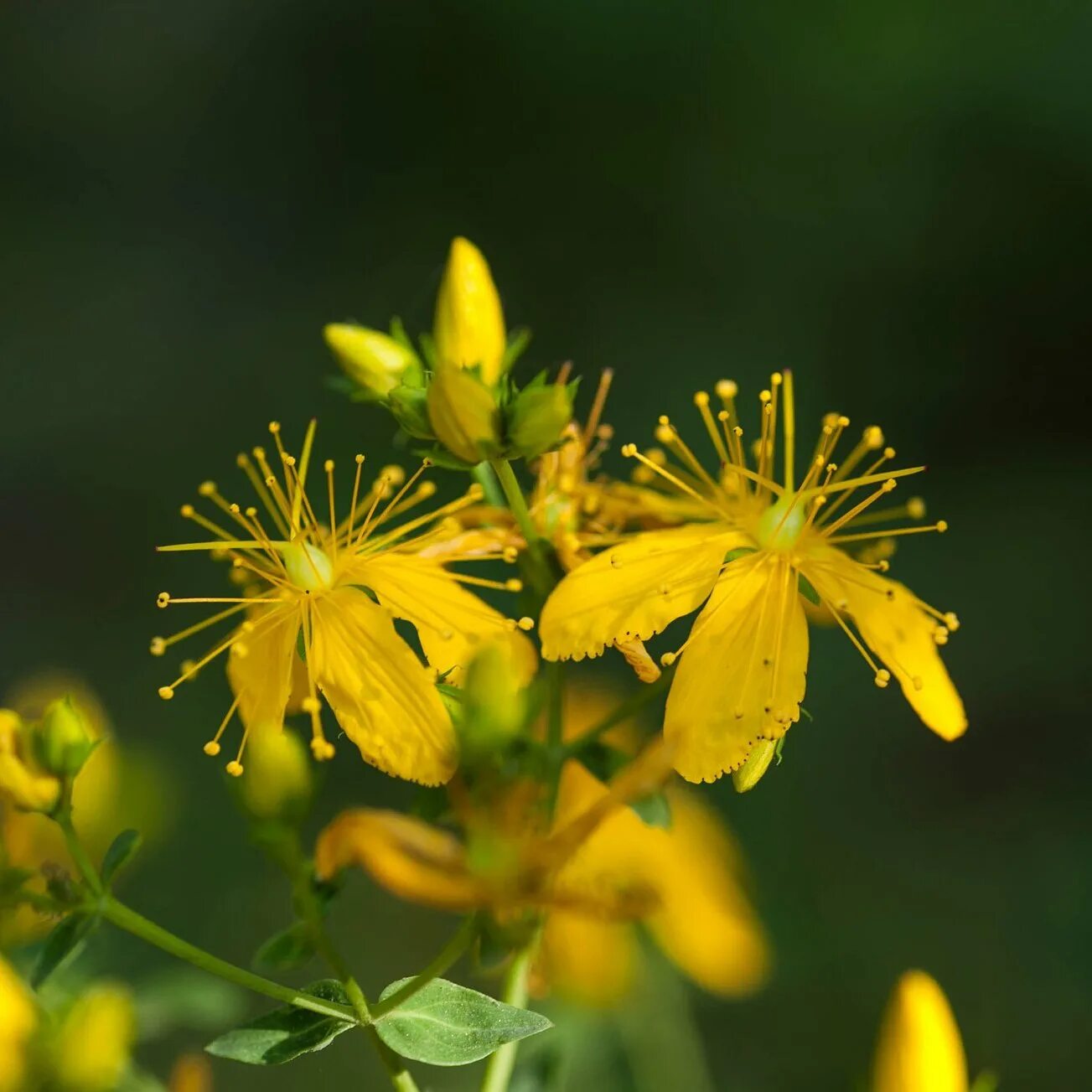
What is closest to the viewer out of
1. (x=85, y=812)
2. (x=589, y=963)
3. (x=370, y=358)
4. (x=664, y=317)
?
(x=370, y=358)

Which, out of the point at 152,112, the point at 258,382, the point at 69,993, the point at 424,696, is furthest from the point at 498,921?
the point at 152,112

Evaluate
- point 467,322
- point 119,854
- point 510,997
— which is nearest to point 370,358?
point 467,322

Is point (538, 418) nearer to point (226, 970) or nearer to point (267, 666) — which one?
point (267, 666)

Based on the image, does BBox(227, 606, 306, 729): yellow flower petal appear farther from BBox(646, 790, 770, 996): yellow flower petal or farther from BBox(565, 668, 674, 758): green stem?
BBox(646, 790, 770, 996): yellow flower petal

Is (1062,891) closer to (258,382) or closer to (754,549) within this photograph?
(754,549)

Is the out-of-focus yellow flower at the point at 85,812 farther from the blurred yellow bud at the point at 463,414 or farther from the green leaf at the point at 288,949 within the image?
the blurred yellow bud at the point at 463,414

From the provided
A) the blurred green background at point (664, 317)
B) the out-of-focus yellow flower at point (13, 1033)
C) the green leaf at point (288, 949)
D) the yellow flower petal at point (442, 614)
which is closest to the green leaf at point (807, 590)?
the yellow flower petal at point (442, 614)

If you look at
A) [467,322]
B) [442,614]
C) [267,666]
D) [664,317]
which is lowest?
[267,666]

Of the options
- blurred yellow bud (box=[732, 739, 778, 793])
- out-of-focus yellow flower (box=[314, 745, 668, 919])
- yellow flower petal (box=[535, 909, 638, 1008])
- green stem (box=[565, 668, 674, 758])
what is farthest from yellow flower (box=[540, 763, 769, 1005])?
out-of-focus yellow flower (box=[314, 745, 668, 919])
